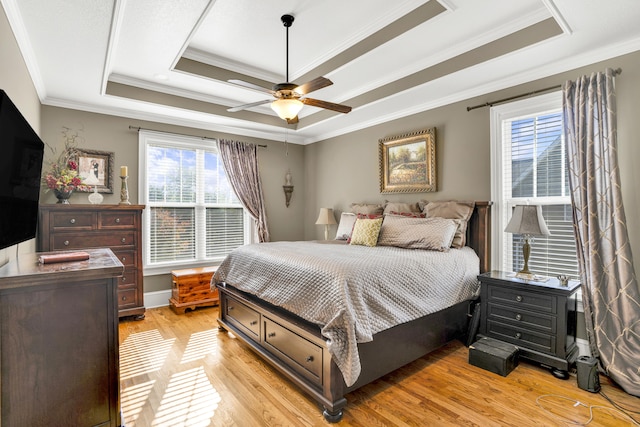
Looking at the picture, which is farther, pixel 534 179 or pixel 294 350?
pixel 534 179

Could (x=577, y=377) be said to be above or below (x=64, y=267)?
below

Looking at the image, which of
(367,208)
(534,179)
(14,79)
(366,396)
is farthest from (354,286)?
(14,79)

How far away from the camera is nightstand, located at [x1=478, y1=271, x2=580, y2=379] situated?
246cm

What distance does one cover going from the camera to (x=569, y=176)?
8.70 ft

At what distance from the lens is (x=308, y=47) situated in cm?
319

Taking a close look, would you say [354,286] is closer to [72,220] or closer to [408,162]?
[408,162]

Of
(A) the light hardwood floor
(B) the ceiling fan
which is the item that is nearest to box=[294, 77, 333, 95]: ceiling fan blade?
(B) the ceiling fan

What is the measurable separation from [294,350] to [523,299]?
186 centimetres

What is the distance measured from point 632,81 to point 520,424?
2.58 m

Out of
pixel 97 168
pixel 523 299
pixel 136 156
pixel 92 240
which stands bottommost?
pixel 523 299

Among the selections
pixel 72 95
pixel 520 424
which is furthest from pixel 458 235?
pixel 72 95

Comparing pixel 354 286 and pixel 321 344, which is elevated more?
pixel 354 286

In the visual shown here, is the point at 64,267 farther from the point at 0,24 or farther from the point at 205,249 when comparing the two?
the point at 205,249

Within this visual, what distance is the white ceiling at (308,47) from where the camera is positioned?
2.27 meters
